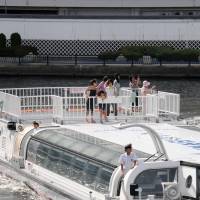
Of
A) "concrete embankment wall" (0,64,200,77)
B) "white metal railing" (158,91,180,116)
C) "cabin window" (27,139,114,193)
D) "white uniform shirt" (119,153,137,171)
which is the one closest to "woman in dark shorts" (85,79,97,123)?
"white metal railing" (158,91,180,116)

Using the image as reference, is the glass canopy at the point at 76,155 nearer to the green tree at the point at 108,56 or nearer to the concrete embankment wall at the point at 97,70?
the concrete embankment wall at the point at 97,70

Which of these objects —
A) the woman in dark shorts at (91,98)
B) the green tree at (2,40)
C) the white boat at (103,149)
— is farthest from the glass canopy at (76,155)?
the green tree at (2,40)

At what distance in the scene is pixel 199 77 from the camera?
6969 centimetres

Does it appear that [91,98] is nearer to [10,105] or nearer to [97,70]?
[10,105]

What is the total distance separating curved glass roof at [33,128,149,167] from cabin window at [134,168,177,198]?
1.26 m

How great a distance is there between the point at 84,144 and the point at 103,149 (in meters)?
1.10

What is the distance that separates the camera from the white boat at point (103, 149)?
1573cm

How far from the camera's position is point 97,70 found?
6988cm

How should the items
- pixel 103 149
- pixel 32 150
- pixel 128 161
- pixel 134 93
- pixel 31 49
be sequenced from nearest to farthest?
pixel 128 161
pixel 103 149
pixel 32 150
pixel 134 93
pixel 31 49

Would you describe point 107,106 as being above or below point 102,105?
below

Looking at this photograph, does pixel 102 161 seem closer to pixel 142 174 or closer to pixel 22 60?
pixel 142 174

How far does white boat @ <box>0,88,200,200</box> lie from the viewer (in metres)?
15.7

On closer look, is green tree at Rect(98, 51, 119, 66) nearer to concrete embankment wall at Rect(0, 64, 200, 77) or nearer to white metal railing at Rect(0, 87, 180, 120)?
concrete embankment wall at Rect(0, 64, 200, 77)

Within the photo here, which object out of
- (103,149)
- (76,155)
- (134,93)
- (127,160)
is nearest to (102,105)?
(134,93)
